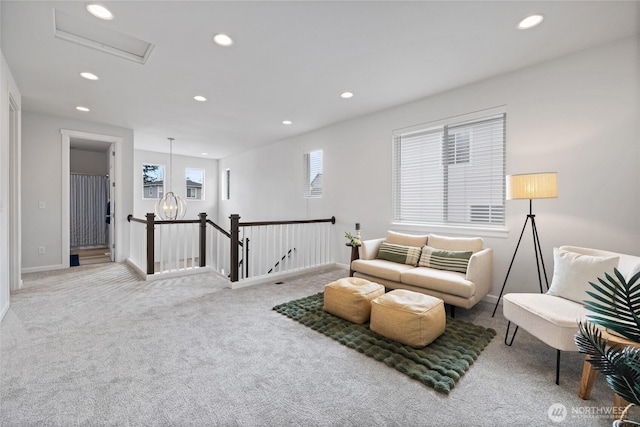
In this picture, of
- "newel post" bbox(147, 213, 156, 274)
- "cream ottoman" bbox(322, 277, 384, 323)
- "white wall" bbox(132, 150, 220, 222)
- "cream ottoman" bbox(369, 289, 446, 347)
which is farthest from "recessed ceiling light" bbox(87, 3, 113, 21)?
"white wall" bbox(132, 150, 220, 222)

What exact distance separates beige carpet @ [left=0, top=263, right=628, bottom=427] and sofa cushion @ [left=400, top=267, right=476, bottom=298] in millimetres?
399

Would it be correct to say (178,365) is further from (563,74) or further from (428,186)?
(563,74)

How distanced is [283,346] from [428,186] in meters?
2.99

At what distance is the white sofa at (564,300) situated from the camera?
183 centimetres

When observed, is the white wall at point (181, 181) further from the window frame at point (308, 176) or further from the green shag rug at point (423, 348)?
the green shag rug at point (423, 348)

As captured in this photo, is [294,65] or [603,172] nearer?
[603,172]

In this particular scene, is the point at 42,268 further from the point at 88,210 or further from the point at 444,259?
the point at 444,259

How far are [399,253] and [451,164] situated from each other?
143cm

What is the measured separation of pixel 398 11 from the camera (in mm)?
2258

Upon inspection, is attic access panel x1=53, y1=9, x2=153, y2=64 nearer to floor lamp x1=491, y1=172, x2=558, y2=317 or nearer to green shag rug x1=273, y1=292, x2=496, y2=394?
green shag rug x1=273, y1=292, x2=496, y2=394

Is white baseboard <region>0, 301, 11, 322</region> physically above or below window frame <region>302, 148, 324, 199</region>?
below

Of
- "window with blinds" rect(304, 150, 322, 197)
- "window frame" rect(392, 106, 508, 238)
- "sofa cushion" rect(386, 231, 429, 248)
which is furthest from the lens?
"window with blinds" rect(304, 150, 322, 197)

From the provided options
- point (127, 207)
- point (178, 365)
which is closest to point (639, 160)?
point (178, 365)

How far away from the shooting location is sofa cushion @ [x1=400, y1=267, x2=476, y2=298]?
2773mm
